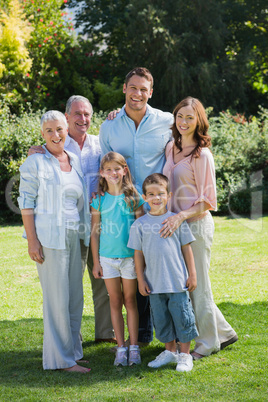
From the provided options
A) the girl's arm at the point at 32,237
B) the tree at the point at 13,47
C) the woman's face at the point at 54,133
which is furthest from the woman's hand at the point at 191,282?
the tree at the point at 13,47

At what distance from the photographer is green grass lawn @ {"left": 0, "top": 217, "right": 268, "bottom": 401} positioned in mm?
3213

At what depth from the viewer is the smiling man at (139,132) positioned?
383 cm

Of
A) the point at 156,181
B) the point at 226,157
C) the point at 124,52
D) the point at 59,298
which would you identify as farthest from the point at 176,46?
the point at 59,298

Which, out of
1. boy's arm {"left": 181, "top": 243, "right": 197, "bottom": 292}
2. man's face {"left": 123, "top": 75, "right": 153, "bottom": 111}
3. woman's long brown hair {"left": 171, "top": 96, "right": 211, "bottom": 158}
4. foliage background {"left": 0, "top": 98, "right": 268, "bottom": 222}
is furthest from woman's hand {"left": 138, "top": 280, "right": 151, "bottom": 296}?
foliage background {"left": 0, "top": 98, "right": 268, "bottom": 222}

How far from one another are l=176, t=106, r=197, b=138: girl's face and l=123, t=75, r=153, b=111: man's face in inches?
13.5

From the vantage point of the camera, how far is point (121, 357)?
12.1 feet

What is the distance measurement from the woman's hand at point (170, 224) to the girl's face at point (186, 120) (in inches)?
26.7

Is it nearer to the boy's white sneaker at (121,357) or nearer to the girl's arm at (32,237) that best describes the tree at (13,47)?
the girl's arm at (32,237)

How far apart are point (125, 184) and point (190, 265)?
2.63 ft

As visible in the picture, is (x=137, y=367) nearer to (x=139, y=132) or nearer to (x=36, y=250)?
(x=36, y=250)

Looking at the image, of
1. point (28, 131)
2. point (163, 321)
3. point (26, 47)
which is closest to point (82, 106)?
point (163, 321)

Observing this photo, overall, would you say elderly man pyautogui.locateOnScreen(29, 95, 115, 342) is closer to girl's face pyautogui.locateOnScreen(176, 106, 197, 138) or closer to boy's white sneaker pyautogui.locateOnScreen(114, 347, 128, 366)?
boy's white sneaker pyautogui.locateOnScreen(114, 347, 128, 366)

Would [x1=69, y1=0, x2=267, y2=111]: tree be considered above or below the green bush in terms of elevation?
above

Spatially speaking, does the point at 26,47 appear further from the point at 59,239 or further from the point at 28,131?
the point at 59,239
